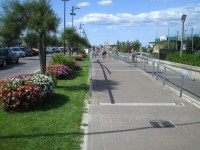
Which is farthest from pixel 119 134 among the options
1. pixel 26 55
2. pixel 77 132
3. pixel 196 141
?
pixel 26 55

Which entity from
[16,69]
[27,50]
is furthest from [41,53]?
[27,50]

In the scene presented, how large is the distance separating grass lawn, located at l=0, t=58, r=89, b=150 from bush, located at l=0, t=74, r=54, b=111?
0.29 m

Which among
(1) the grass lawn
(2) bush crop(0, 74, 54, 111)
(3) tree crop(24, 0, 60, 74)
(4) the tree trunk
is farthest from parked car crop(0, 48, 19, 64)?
(1) the grass lawn

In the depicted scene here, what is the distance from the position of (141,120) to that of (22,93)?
3.09 metres

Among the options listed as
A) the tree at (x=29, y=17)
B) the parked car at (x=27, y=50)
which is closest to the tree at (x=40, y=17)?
the tree at (x=29, y=17)

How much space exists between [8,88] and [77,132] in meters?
2.93

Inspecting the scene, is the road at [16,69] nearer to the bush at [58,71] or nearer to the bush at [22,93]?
the bush at [58,71]

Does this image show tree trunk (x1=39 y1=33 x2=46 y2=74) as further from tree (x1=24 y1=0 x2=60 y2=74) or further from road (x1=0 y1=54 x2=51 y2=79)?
road (x1=0 y1=54 x2=51 y2=79)

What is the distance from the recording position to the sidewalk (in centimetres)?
626

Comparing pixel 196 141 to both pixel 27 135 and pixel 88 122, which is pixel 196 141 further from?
pixel 27 135

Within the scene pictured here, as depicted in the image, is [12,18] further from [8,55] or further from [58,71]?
[8,55]

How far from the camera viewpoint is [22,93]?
8.73m

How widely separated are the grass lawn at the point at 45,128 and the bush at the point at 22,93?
29 centimetres

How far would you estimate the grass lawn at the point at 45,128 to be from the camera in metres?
6.03
